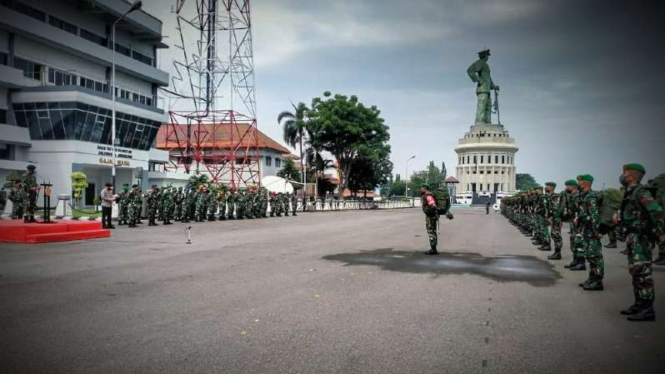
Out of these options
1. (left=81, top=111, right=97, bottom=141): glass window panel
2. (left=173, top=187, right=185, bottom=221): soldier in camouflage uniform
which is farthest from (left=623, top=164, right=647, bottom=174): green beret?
(left=81, top=111, right=97, bottom=141): glass window panel

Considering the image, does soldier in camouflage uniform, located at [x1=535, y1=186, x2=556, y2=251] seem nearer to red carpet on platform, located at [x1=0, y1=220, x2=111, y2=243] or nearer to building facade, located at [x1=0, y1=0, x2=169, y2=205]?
red carpet on platform, located at [x1=0, y1=220, x2=111, y2=243]

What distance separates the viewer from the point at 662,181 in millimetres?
11961

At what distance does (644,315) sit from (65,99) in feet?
133

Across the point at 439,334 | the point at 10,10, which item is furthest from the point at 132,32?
the point at 439,334

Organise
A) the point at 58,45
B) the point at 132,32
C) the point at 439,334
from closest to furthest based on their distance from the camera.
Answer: the point at 439,334 < the point at 58,45 < the point at 132,32

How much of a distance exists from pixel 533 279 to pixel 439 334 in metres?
4.69

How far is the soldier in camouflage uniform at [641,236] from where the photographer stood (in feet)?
20.3

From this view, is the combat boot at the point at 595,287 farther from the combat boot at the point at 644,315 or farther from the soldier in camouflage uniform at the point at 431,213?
the soldier in camouflage uniform at the point at 431,213

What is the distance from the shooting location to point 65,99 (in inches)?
1484

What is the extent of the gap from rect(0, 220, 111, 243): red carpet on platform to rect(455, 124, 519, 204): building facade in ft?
370

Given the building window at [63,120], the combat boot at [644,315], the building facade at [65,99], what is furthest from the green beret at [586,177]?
the building window at [63,120]

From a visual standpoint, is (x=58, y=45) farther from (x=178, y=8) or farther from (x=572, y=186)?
(x=572, y=186)

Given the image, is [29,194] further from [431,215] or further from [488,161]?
[488,161]

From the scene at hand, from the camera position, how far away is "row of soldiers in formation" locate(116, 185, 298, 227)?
21.4 metres
